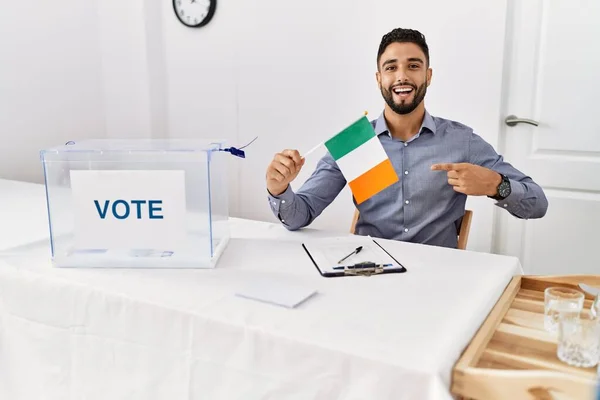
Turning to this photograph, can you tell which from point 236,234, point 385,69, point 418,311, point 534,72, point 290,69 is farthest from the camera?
point 290,69

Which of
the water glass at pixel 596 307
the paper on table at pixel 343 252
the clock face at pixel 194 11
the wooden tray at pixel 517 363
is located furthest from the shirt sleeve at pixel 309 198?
the clock face at pixel 194 11

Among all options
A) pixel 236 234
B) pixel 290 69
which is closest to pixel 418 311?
pixel 236 234

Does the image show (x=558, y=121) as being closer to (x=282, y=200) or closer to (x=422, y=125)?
(x=422, y=125)

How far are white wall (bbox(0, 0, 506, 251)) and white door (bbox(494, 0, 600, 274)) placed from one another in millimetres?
93

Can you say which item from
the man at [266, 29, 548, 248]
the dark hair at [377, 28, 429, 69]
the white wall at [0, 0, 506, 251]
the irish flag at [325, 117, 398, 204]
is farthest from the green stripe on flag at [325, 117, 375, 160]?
the white wall at [0, 0, 506, 251]

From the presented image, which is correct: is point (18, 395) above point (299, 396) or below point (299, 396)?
below

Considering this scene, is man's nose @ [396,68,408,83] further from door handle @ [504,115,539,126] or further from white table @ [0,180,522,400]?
door handle @ [504,115,539,126]

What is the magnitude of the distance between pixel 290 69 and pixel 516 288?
1973mm

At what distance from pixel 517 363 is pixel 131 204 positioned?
78 centimetres

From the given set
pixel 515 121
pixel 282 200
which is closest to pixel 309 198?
pixel 282 200

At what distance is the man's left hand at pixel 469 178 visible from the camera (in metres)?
1.36

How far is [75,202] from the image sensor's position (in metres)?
1.16

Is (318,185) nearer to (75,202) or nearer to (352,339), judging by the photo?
(75,202)

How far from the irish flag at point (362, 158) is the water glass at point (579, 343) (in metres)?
0.55
